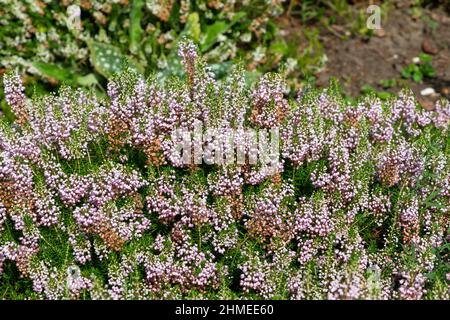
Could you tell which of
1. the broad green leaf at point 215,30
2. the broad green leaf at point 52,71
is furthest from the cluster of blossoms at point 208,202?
the broad green leaf at point 215,30

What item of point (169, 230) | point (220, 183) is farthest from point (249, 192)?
point (169, 230)

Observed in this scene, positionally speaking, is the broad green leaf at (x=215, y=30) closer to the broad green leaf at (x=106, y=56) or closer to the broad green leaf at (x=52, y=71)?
the broad green leaf at (x=106, y=56)

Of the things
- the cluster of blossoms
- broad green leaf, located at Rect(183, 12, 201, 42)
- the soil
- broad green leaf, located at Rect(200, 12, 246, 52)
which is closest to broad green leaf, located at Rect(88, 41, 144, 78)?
broad green leaf, located at Rect(183, 12, 201, 42)

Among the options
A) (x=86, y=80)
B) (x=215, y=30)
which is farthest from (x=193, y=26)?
(x=86, y=80)

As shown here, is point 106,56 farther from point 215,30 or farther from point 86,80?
point 215,30

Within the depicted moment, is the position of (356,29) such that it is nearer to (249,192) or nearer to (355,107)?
(355,107)

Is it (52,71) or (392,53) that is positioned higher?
(52,71)
